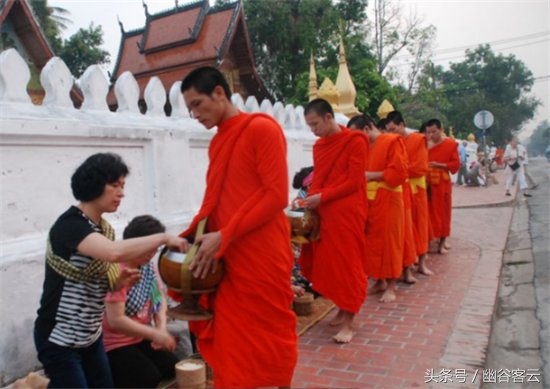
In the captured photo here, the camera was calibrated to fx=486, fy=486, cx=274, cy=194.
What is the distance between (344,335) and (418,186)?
2716 mm

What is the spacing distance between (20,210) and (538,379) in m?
3.59

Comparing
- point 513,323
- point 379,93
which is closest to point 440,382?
point 513,323

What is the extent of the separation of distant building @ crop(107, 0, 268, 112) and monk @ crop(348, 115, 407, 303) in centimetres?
1246

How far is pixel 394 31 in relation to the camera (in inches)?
1142

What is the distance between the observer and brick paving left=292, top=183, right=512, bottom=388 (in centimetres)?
318

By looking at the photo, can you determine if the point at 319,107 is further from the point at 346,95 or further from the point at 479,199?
the point at 479,199

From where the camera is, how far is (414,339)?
3.79m

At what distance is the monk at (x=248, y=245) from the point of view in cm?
223

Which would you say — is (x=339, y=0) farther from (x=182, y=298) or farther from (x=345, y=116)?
(x=182, y=298)

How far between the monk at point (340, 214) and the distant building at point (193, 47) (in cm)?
1314

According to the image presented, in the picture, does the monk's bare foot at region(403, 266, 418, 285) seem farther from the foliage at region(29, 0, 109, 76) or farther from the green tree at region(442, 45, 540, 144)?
the green tree at region(442, 45, 540, 144)

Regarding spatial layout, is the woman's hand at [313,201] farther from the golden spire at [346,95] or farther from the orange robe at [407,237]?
the golden spire at [346,95]

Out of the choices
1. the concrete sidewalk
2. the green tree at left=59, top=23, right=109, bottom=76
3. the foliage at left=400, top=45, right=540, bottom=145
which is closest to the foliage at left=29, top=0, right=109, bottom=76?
the green tree at left=59, top=23, right=109, bottom=76

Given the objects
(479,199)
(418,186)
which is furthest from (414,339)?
(479,199)
